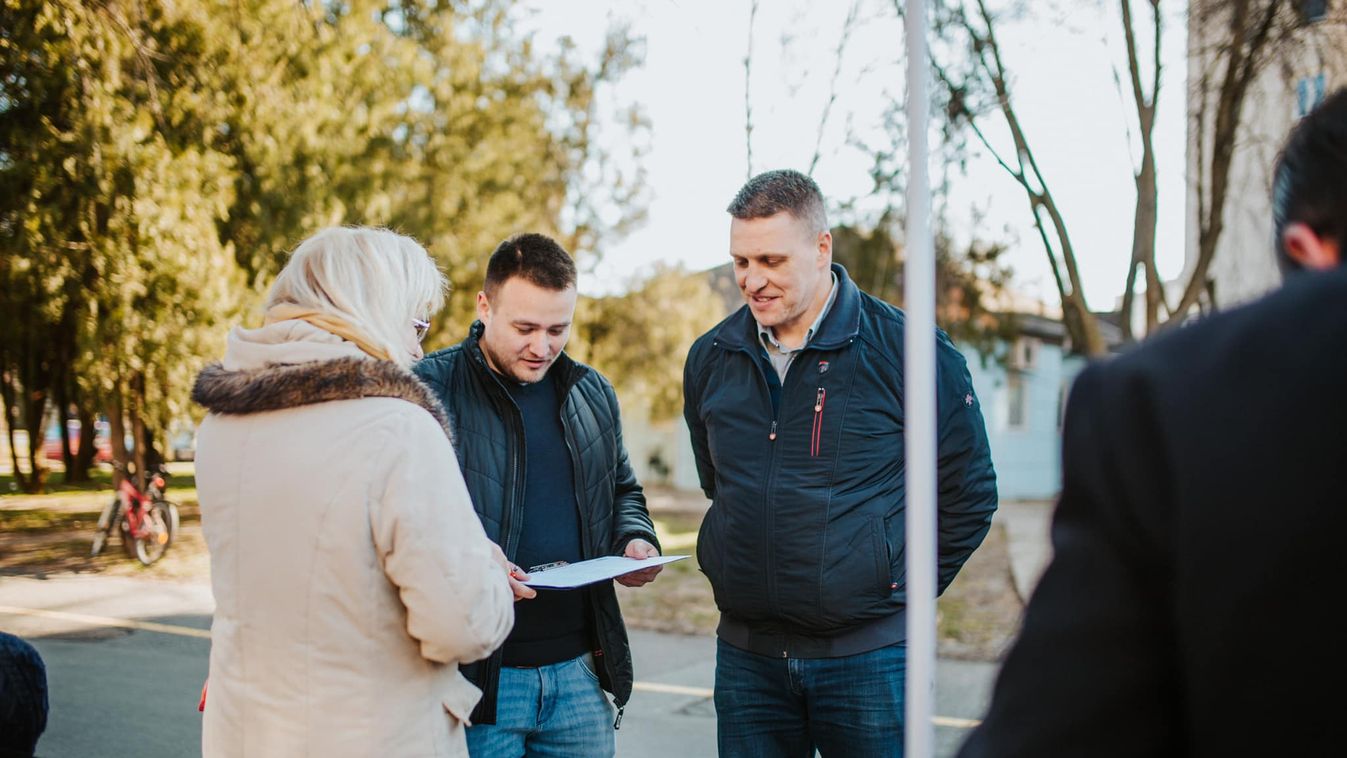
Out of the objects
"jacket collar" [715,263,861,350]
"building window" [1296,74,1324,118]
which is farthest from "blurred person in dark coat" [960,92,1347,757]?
"building window" [1296,74,1324,118]

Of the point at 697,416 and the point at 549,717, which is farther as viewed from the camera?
the point at 697,416

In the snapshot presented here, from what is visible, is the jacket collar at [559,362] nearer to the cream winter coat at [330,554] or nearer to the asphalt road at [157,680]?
the cream winter coat at [330,554]

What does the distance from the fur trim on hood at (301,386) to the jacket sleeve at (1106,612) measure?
5.32 ft

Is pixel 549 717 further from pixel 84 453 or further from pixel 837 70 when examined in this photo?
pixel 84 453

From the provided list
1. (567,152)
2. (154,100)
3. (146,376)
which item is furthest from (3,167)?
(567,152)

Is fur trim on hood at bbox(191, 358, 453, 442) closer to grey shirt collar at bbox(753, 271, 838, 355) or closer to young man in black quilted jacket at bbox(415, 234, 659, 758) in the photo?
young man in black quilted jacket at bbox(415, 234, 659, 758)

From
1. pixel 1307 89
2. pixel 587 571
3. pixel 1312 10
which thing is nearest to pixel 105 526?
pixel 587 571

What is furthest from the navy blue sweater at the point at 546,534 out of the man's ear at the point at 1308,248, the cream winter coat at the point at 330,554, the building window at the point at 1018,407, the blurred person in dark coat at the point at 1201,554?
the building window at the point at 1018,407

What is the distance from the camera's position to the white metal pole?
1794mm

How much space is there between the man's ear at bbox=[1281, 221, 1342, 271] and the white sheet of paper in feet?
6.52

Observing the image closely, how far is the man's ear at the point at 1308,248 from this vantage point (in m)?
0.95

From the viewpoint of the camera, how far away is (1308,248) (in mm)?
968

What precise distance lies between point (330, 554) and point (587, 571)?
904mm

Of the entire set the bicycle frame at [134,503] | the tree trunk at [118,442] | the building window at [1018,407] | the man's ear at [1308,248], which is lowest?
the building window at [1018,407]
